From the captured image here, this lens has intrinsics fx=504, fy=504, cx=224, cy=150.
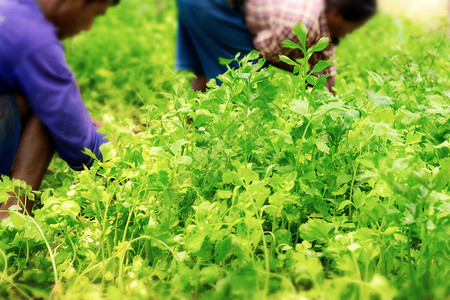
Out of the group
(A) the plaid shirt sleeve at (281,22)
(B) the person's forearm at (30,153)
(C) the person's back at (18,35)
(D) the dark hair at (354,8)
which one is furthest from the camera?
(D) the dark hair at (354,8)

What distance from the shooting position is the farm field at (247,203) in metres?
1.46

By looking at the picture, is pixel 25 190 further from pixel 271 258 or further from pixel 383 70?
pixel 383 70

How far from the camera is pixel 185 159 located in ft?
5.15

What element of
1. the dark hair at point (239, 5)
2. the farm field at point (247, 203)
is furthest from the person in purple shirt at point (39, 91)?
the dark hair at point (239, 5)

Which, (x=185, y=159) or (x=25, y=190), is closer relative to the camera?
(x=185, y=159)

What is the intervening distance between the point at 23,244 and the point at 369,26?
5.58m

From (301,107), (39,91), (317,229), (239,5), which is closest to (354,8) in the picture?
(239,5)

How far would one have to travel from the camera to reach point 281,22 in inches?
103

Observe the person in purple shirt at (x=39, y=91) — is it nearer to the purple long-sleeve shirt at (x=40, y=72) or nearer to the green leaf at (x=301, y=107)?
the purple long-sleeve shirt at (x=40, y=72)

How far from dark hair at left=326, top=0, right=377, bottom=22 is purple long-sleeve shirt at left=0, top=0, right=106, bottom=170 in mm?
1522

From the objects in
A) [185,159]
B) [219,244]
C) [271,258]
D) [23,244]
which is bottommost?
[23,244]

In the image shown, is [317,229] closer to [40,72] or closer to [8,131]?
[40,72]

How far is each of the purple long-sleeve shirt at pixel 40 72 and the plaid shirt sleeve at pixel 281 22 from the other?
1091 millimetres

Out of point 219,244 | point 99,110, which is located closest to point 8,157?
point 219,244
